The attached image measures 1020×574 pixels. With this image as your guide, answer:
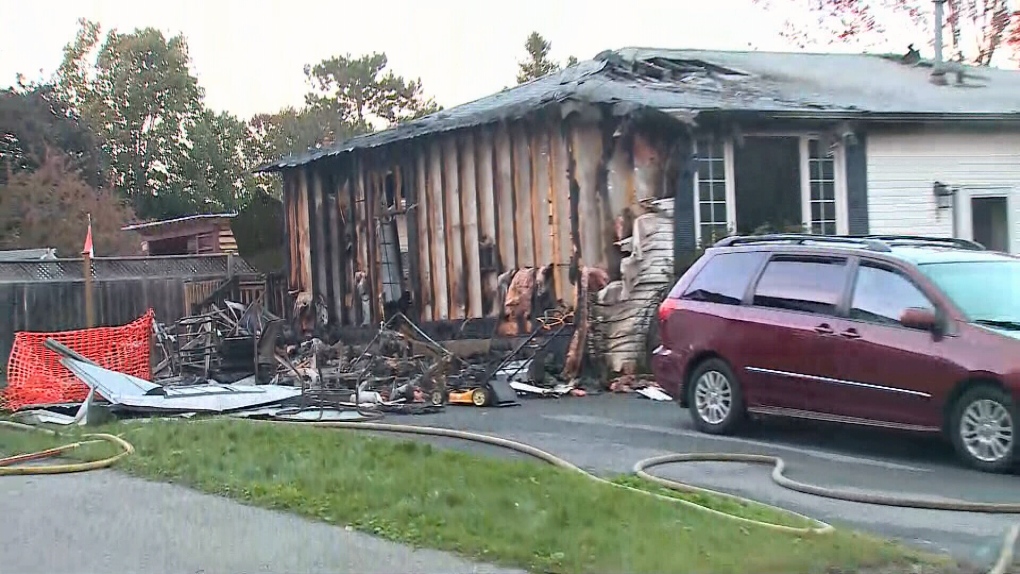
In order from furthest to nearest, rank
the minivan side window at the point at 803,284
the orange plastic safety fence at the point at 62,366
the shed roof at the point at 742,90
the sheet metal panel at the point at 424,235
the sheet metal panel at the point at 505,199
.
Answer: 1. the sheet metal panel at the point at 424,235
2. the sheet metal panel at the point at 505,199
3. the shed roof at the point at 742,90
4. the orange plastic safety fence at the point at 62,366
5. the minivan side window at the point at 803,284

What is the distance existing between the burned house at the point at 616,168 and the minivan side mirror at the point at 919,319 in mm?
6642

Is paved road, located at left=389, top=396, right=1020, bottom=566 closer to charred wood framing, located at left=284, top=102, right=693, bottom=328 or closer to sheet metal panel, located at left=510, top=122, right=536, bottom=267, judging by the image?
charred wood framing, located at left=284, top=102, right=693, bottom=328

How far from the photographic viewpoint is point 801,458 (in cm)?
975

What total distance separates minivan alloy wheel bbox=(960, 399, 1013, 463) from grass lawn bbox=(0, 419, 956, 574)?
2647 millimetres

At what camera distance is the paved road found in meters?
7.21

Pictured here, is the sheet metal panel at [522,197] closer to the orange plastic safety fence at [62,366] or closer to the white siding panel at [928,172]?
the white siding panel at [928,172]

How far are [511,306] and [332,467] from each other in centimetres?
838

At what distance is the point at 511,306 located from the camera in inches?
675

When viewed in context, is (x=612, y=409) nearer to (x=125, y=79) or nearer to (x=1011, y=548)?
(x=1011, y=548)

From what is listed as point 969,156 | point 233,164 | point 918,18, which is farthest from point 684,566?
point 233,164

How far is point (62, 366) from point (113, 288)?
29.6 ft

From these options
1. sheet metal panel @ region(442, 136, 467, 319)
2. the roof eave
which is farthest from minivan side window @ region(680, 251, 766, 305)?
sheet metal panel @ region(442, 136, 467, 319)

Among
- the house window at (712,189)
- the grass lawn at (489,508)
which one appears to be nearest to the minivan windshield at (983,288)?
the grass lawn at (489,508)

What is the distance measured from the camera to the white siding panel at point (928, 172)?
18.1 metres
